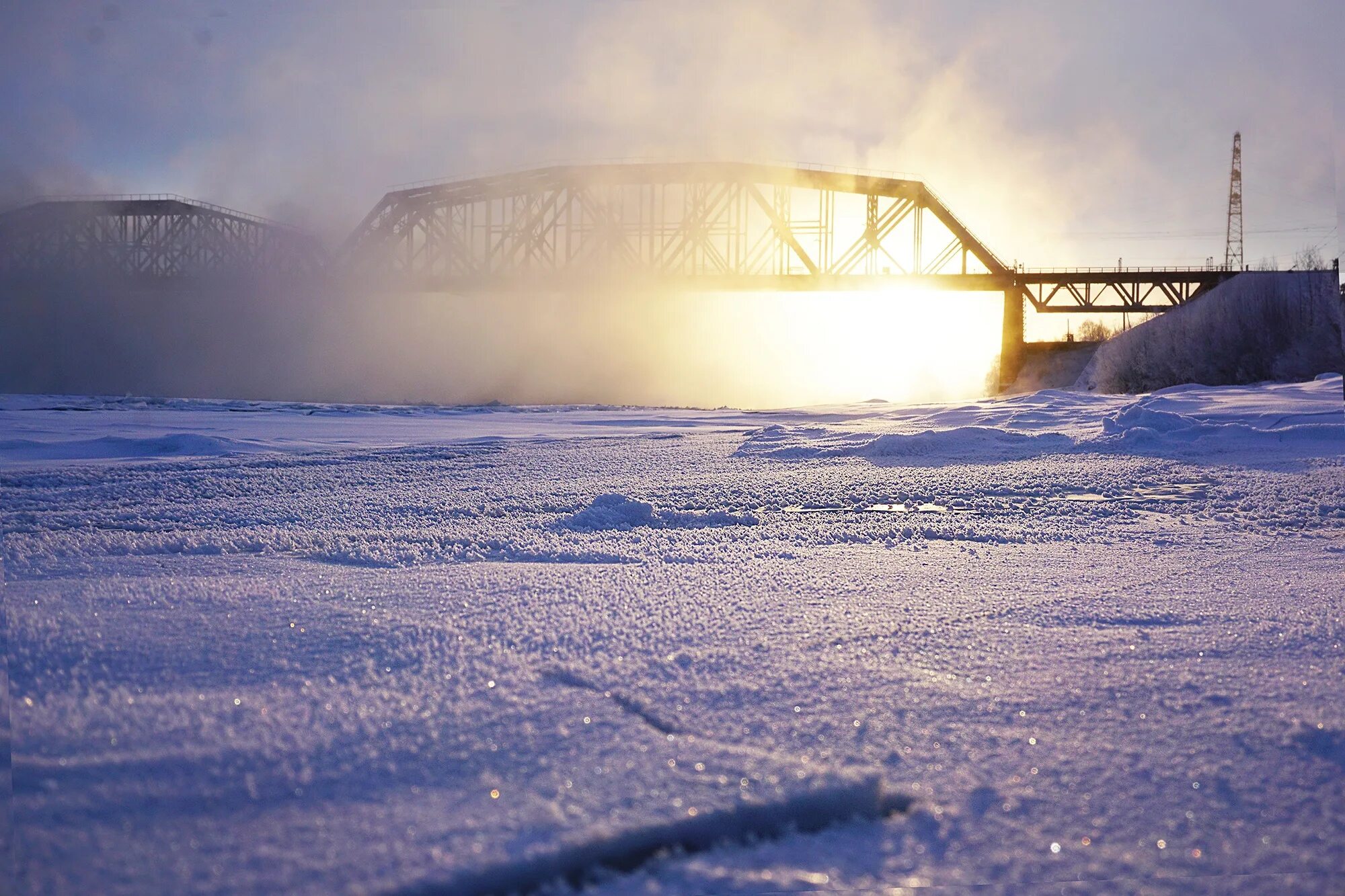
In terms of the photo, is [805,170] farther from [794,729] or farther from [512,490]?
[794,729]

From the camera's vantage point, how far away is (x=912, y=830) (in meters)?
0.80

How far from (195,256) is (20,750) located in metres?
34.8

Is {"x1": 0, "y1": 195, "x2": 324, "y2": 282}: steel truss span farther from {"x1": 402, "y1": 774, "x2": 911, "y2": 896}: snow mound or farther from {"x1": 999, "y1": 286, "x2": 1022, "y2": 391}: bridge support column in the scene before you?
{"x1": 999, "y1": 286, "x2": 1022, "y2": 391}: bridge support column

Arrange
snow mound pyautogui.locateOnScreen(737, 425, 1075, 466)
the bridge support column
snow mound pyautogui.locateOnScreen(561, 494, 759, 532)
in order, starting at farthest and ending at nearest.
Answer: the bridge support column
snow mound pyautogui.locateOnScreen(737, 425, 1075, 466)
snow mound pyautogui.locateOnScreen(561, 494, 759, 532)

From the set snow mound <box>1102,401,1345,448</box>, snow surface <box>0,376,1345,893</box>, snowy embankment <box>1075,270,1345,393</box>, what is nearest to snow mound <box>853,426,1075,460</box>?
snow mound <box>1102,401,1345,448</box>

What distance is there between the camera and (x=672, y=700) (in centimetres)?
109

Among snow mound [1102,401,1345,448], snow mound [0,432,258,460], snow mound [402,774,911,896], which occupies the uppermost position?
snow mound [1102,401,1345,448]

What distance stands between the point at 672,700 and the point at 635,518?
174cm

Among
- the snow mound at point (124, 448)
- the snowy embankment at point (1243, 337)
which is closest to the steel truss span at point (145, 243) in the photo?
the snow mound at point (124, 448)

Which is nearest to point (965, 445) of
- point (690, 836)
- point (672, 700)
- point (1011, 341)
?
point (672, 700)

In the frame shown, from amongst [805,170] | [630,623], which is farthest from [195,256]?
[630,623]

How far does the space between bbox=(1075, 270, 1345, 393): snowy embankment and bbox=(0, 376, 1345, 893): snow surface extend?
1308cm

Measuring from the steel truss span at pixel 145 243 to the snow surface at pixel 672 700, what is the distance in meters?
13.1

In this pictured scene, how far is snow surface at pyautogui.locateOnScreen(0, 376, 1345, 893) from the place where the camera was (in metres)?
0.75
